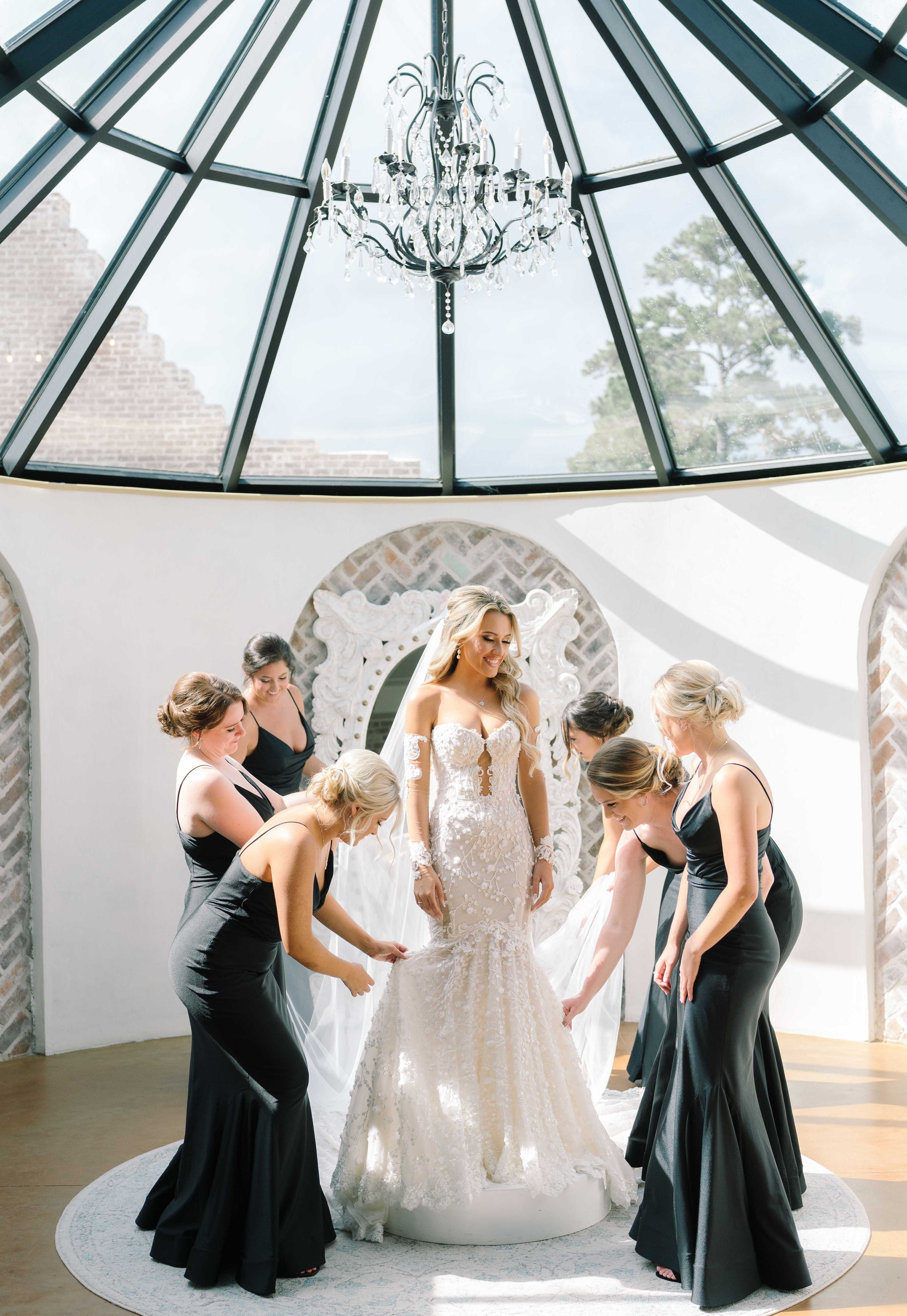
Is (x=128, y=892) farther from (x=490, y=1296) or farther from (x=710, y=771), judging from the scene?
(x=710, y=771)

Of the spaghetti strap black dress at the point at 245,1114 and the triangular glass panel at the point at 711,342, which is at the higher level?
the triangular glass panel at the point at 711,342

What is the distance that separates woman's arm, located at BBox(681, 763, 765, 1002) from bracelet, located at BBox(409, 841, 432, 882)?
1.00 metres

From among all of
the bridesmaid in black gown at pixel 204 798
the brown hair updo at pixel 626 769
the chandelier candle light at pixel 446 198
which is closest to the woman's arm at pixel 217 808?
the bridesmaid in black gown at pixel 204 798

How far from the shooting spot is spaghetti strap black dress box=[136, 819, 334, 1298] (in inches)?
120

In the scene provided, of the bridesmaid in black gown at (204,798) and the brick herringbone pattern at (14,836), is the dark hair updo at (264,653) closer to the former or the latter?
the bridesmaid in black gown at (204,798)

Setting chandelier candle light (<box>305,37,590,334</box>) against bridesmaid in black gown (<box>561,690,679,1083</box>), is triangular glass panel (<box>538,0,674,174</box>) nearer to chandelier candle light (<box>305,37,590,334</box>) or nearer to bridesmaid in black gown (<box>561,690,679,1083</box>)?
chandelier candle light (<box>305,37,590,334</box>)

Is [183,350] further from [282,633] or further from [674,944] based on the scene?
[674,944]

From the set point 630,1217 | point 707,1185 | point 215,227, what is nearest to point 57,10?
point 215,227

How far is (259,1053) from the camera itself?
10.2ft

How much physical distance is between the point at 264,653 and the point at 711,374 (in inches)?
111

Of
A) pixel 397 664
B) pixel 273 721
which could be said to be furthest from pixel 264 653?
pixel 397 664

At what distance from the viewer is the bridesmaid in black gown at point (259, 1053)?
3014 mm

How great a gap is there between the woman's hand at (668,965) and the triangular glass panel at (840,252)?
11.0ft

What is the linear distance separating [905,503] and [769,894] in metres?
2.88
